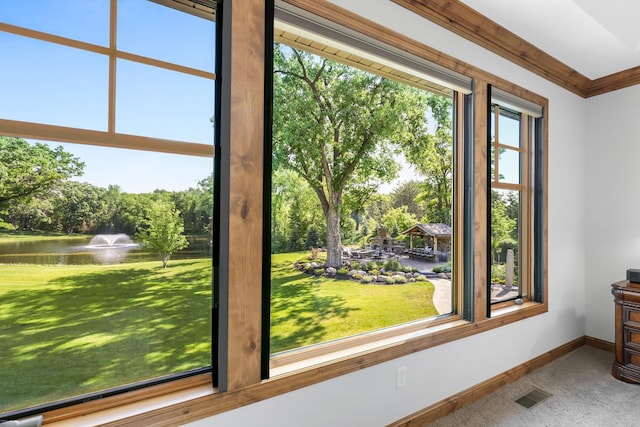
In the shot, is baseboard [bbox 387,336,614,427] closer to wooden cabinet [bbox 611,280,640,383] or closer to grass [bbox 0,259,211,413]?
wooden cabinet [bbox 611,280,640,383]

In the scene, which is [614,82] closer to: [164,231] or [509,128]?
[509,128]

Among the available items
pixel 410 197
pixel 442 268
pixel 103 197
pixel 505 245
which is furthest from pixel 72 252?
pixel 505 245

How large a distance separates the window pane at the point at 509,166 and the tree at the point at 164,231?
250 centimetres

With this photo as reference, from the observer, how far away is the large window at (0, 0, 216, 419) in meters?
1.13

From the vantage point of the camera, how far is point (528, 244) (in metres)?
2.94

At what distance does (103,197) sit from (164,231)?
10.3 inches

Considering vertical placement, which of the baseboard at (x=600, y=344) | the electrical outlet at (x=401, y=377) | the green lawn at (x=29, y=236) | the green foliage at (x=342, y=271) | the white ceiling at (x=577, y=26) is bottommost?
the baseboard at (x=600, y=344)

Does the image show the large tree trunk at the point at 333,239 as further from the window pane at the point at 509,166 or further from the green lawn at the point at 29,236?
the window pane at the point at 509,166

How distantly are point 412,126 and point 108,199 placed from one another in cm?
180

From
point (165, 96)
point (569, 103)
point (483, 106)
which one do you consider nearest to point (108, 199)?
point (165, 96)

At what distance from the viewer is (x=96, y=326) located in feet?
4.08

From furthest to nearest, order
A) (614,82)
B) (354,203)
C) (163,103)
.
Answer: (614,82)
(354,203)
(163,103)

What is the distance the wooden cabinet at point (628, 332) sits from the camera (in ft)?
8.25

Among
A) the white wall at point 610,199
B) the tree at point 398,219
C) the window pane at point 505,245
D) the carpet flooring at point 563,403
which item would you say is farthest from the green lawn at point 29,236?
the white wall at point 610,199
